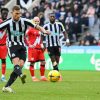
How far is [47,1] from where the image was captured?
34688 millimetres

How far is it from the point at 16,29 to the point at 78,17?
52.6 feet

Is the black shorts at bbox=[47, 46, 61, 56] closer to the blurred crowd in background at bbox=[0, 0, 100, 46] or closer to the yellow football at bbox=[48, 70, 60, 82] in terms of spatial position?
the yellow football at bbox=[48, 70, 60, 82]

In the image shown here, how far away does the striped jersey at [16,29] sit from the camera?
14.9 metres

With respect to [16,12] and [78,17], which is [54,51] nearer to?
[16,12]

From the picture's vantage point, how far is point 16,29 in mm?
15047

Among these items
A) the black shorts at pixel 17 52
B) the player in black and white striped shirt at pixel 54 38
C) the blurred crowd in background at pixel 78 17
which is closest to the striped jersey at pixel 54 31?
the player in black and white striped shirt at pixel 54 38

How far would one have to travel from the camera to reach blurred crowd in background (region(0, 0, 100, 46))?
30.4 meters

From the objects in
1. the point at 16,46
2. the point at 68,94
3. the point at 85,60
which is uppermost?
the point at 16,46

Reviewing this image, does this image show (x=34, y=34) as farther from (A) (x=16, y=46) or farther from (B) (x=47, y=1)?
(B) (x=47, y=1)

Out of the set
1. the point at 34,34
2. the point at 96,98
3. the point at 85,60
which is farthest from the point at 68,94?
the point at 85,60

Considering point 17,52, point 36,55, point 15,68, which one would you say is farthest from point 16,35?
point 36,55

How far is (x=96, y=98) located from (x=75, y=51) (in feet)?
50.0

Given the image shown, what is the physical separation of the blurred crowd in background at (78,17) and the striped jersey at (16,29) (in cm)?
1472

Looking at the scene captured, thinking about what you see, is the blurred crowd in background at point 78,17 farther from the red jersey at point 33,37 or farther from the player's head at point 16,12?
the player's head at point 16,12
